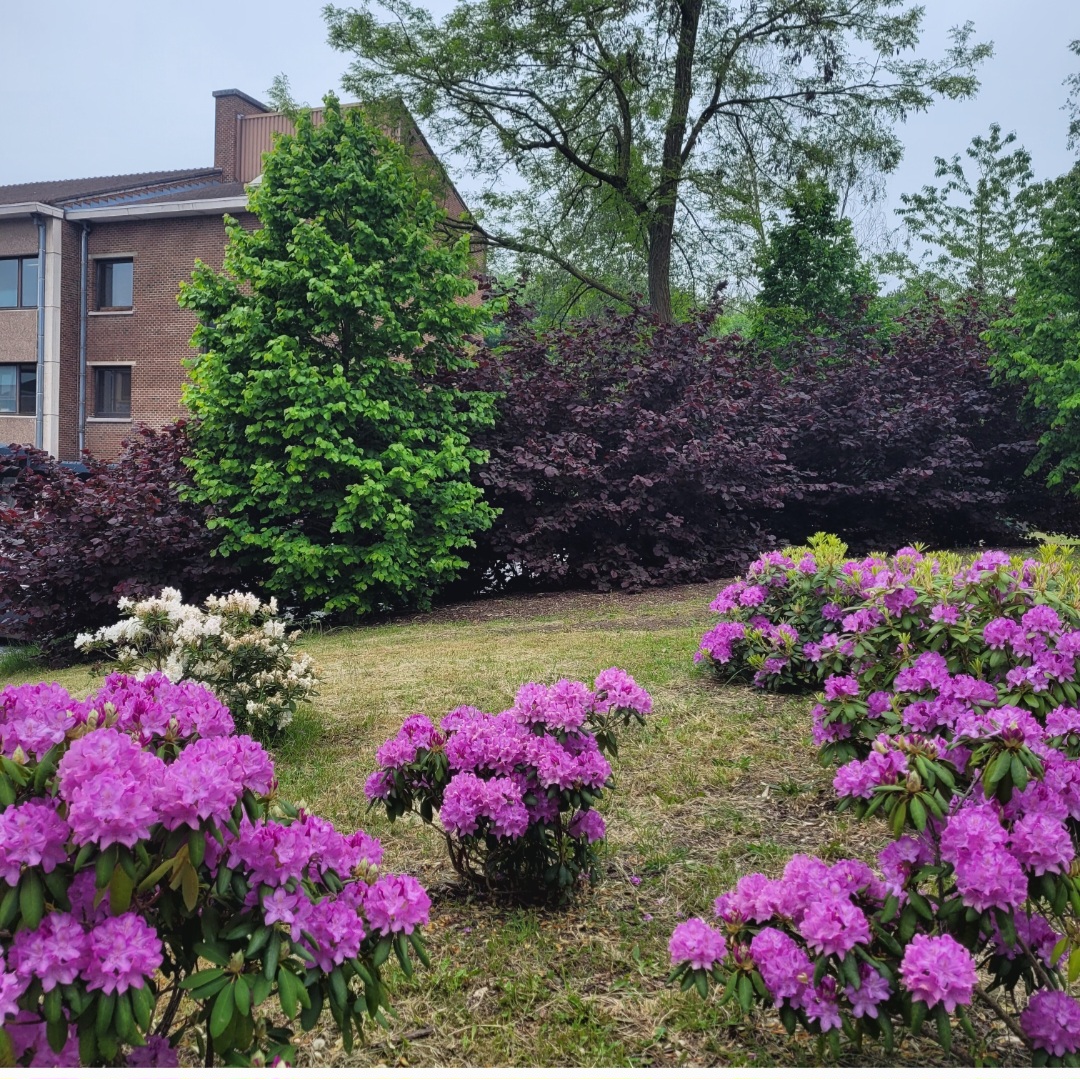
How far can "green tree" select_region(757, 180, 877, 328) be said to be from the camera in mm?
13719

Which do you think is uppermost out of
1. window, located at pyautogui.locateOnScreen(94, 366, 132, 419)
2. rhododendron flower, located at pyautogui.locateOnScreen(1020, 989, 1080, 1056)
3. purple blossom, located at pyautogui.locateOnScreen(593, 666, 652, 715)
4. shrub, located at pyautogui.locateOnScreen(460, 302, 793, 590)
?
window, located at pyautogui.locateOnScreen(94, 366, 132, 419)

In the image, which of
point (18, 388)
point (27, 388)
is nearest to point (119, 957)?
point (27, 388)

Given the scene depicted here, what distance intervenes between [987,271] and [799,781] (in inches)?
1000

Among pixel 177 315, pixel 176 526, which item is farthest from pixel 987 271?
pixel 176 526

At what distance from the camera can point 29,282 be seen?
21.4m

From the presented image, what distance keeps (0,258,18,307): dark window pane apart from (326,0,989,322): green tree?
471 inches

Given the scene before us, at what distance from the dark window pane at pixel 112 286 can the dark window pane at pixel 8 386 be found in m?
2.63

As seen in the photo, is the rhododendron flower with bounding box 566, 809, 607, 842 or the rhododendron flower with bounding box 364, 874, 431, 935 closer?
the rhododendron flower with bounding box 364, 874, 431, 935

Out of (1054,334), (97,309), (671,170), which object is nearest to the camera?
(1054,334)

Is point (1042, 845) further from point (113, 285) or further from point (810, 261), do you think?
point (113, 285)

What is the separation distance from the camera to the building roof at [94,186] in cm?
2192

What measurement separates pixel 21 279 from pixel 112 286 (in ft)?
6.87

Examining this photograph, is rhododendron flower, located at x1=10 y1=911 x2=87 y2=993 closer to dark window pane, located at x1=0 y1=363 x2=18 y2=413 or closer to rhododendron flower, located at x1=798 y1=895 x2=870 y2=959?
rhododendron flower, located at x1=798 y1=895 x2=870 y2=959

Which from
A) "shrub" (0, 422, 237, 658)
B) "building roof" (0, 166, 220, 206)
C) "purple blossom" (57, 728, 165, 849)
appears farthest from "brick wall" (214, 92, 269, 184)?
"purple blossom" (57, 728, 165, 849)
